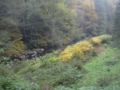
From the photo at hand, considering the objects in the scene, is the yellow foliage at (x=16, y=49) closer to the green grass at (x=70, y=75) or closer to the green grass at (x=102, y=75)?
the green grass at (x=70, y=75)

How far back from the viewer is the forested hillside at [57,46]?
15656 millimetres

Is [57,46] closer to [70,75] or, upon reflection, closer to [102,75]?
[70,75]

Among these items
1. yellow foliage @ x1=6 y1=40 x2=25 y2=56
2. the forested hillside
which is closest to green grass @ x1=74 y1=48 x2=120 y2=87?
the forested hillside

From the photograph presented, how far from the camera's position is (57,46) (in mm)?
37562

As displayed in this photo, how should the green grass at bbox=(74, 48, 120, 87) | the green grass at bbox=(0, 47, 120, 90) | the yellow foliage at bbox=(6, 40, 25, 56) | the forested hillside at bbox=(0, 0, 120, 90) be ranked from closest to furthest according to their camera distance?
1. the green grass at bbox=(74, 48, 120, 87)
2. the green grass at bbox=(0, 47, 120, 90)
3. the forested hillside at bbox=(0, 0, 120, 90)
4. the yellow foliage at bbox=(6, 40, 25, 56)

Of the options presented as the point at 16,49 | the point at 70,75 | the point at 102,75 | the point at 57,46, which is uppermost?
the point at 102,75

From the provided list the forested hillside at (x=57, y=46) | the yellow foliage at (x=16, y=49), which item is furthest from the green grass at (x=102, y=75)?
the yellow foliage at (x=16, y=49)

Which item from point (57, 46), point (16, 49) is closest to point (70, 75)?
point (16, 49)

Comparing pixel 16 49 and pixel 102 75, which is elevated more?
pixel 102 75

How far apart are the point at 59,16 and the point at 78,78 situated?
23.3 m

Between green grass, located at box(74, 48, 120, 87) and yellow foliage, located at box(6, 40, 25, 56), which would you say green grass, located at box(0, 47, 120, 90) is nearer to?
green grass, located at box(74, 48, 120, 87)

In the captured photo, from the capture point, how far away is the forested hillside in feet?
51.4

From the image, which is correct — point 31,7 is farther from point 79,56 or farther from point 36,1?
point 79,56

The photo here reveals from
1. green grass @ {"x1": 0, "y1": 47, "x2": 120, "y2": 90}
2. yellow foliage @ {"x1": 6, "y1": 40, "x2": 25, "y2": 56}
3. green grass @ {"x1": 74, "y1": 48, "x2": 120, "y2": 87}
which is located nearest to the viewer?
green grass @ {"x1": 74, "y1": 48, "x2": 120, "y2": 87}
